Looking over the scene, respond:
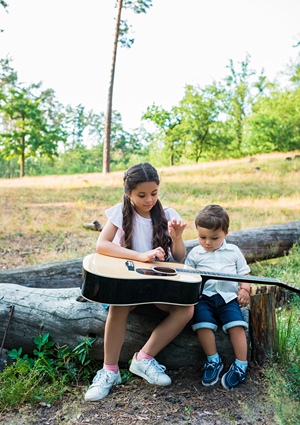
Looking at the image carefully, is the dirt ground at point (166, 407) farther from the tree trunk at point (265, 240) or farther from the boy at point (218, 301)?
the tree trunk at point (265, 240)


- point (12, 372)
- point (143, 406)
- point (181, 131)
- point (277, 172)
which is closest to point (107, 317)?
point (143, 406)

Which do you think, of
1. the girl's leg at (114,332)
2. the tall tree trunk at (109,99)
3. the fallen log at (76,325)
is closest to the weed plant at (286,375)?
the fallen log at (76,325)

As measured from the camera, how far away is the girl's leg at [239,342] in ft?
9.12

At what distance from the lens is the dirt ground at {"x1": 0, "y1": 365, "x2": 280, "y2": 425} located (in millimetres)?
2498

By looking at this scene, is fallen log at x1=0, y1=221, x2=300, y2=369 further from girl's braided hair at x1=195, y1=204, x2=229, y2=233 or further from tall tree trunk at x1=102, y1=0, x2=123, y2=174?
tall tree trunk at x1=102, y1=0, x2=123, y2=174

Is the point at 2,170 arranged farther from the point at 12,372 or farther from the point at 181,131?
the point at 12,372

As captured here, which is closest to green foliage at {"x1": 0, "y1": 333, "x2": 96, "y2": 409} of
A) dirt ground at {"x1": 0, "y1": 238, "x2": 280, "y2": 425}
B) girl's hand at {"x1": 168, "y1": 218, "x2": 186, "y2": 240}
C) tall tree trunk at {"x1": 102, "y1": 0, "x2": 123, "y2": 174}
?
dirt ground at {"x1": 0, "y1": 238, "x2": 280, "y2": 425}

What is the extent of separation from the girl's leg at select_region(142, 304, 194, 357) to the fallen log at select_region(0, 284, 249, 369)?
167 mm

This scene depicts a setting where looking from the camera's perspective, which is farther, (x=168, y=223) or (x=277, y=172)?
(x=277, y=172)

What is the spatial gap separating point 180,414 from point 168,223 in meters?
1.22

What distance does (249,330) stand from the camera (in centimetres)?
293

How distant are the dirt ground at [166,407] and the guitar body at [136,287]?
61 centimetres

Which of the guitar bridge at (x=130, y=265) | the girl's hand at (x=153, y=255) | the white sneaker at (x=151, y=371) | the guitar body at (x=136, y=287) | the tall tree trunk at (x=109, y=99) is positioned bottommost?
the white sneaker at (x=151, y=371)

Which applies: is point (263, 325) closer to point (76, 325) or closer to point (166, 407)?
point (166, 407)
